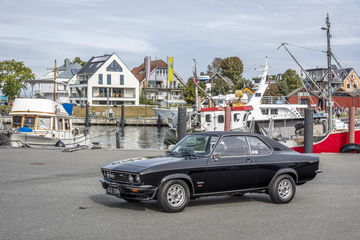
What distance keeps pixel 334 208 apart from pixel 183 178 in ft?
10.3

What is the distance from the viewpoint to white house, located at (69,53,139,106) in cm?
9519

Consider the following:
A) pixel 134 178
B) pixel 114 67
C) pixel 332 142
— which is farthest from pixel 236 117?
pixel 114 67

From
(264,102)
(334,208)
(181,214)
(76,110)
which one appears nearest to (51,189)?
(181,214)

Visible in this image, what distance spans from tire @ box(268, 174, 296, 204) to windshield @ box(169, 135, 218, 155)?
1541mm

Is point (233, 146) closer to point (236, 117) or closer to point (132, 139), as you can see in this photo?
point (236, 117)

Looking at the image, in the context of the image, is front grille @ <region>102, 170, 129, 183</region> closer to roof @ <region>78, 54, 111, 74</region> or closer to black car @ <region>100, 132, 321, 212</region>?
black car @ <region>100, 132, 321, 212</region>

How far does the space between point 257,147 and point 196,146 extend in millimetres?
1296

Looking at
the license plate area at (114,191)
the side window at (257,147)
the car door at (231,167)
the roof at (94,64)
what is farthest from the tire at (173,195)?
the roof at (94,64)

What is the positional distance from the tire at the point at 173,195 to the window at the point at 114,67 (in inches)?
3488

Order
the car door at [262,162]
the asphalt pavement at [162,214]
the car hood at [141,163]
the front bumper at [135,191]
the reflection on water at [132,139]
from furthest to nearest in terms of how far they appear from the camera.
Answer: the reflection on water at [132,139] → the car door at [262,162] → the car hood at [141,163] → the front bumper at [135,191] → the asphalt pavement at [162,214]

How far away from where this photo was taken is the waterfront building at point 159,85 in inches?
4186

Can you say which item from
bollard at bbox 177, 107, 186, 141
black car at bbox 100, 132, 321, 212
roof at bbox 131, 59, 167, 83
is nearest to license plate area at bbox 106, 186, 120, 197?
black car at bbox 100, 132, 321, 212

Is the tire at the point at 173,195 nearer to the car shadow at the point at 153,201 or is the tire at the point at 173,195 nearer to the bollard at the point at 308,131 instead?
the car shadow at the point at 153,201

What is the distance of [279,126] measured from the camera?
34688mm
